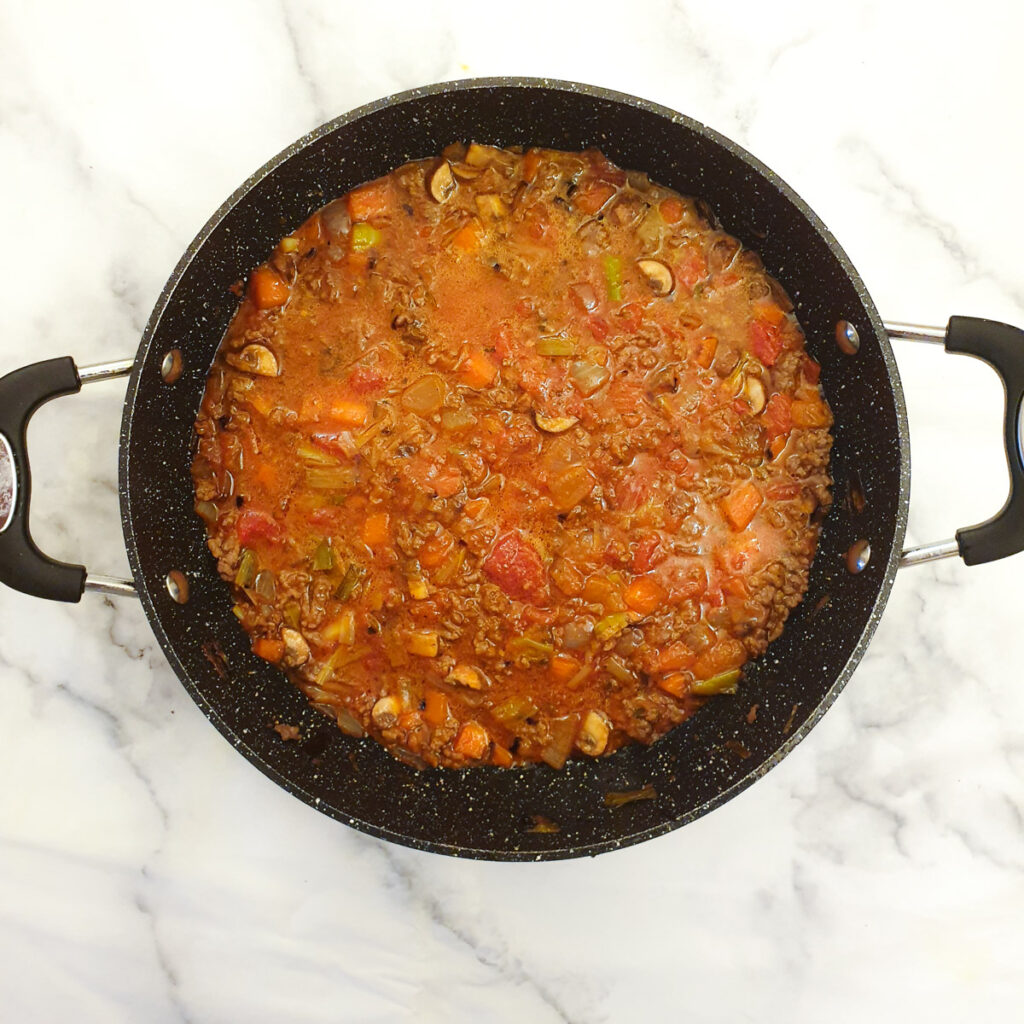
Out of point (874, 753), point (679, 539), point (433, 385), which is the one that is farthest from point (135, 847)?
point (874, 753)

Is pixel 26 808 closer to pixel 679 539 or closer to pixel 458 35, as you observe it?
pixel 679 539

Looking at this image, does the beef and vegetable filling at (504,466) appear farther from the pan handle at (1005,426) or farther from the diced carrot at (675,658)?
the pan handle at (1005,426)

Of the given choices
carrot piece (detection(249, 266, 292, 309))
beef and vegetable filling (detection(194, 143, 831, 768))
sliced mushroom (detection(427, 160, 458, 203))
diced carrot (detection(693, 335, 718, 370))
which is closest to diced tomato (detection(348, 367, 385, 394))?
beef and vegetable filling (detection(194, 143, 831, 768))

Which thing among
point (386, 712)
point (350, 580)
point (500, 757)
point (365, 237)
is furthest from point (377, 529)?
point (365, 237)

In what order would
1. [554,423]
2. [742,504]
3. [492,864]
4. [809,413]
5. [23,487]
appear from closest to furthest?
[23,487]
[554,423]
[742,504]
[809,413]
[492,864]

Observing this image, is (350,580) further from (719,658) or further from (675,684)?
(719,658)
